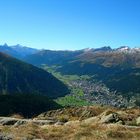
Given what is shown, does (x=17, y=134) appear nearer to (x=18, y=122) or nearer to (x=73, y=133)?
(x=73, y=133)

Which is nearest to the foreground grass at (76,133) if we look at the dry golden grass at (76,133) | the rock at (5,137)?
the dry golden grass at (76,133)

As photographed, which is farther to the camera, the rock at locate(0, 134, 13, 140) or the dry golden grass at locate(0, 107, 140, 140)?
the dry golden grass at locate(0, 107, 140, 140)

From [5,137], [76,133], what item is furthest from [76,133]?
[5,137]

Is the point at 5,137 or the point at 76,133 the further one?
the point at 76,133

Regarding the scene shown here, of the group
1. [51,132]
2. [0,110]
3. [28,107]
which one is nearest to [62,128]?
[51,132]

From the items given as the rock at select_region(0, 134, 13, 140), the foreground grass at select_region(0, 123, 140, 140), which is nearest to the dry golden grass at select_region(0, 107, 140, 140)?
the foreground grass at select_region(0, 123, 140, 140)

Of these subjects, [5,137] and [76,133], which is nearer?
[5,137]

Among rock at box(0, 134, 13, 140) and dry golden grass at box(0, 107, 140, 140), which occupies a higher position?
rock at box(0, 134, 13, 140)

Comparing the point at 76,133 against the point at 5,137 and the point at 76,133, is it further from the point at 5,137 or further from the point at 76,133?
the point at 5,137

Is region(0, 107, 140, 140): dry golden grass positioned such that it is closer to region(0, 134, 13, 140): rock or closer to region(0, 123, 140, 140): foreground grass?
region(0, 123, 140, 140): foreground grass

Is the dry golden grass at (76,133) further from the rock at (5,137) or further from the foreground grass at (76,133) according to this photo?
the rock at (5,137)

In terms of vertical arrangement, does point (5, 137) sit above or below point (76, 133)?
above
